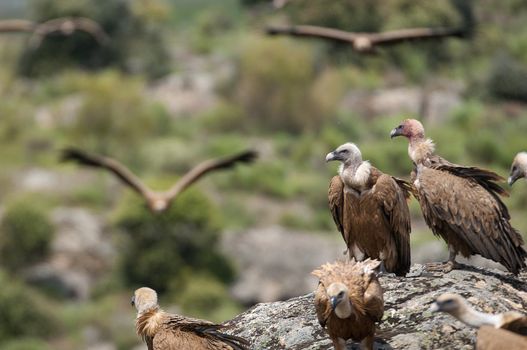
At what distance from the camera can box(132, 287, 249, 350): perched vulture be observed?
837 cm

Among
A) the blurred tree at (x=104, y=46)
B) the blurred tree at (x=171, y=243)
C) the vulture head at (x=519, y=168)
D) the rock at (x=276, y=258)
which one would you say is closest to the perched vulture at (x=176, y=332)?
the vulture head at (x=519, y=168)

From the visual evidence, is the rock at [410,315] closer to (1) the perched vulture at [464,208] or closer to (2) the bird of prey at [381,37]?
(1) the perched vulture at [464,208]

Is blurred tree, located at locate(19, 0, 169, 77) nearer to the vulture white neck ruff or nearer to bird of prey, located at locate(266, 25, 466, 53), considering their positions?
bird of prey, located at locate(266, 25, 466, 53)

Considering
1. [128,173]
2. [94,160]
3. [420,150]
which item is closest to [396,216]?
[420,150]

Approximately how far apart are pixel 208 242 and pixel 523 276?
112 ft

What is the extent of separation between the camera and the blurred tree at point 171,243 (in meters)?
42.5

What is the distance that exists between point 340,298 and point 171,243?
35277 mm

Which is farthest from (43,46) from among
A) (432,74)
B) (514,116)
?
(514,116)

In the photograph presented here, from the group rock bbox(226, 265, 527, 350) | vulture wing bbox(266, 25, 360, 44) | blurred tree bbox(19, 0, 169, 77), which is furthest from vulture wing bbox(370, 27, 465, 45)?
blurred tree bbox(19, 0, 169, 77)

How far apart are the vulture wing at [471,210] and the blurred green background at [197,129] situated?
13676mm

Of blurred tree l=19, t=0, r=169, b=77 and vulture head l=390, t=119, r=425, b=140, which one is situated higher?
blurred tree l=19, t=0, r=169, b=77

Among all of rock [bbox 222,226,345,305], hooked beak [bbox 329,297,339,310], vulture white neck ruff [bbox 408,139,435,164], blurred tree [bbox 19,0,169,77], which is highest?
blurred tree [bbox 19,0,169,77]

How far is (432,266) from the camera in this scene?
34.3 feet

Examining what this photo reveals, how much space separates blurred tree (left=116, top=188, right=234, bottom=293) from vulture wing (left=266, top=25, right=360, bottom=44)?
66.5ft
